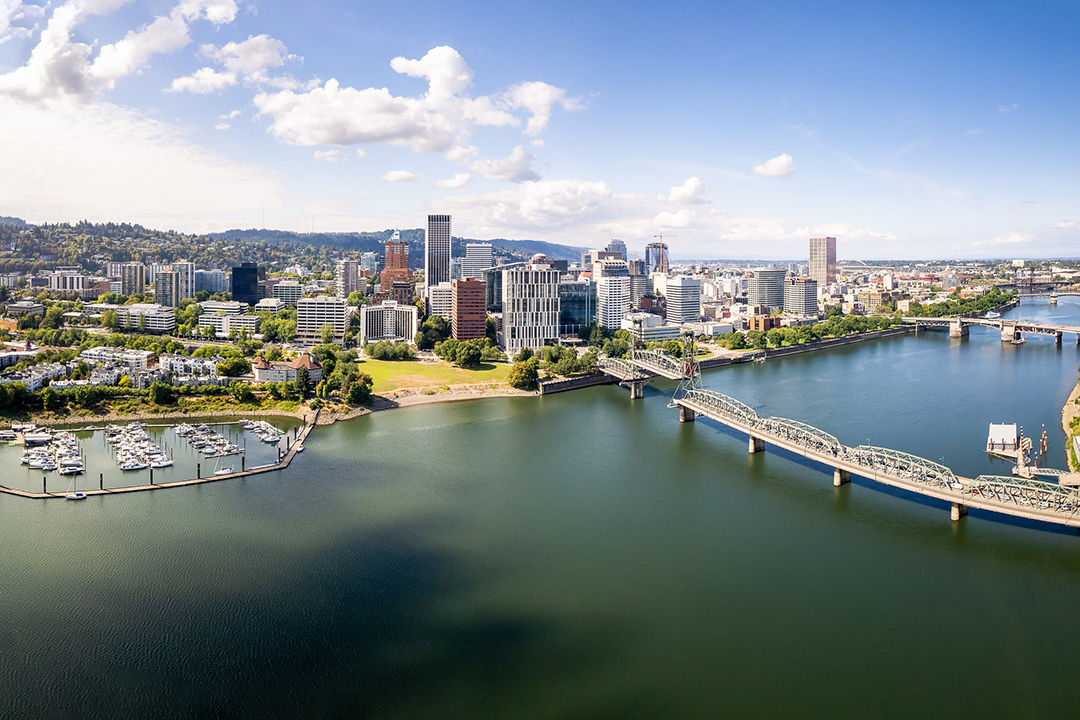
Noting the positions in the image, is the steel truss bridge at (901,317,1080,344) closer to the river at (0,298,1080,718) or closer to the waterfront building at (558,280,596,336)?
the waterfront building at (558,280,596,336)

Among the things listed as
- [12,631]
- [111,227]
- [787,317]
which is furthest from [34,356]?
[111,227]

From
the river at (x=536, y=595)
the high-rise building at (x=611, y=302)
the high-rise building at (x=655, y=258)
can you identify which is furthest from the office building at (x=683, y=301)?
the high-rise building at (x=655, y=258)

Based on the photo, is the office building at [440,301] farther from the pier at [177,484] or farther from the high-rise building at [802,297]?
the high-rise building at [802,297]

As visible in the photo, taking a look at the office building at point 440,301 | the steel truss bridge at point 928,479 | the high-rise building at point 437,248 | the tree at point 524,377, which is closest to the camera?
the steel truss bridge at point 928,479

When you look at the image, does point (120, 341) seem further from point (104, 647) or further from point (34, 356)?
point (104, 647)

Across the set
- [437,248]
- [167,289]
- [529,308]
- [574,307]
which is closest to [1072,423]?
[529,308]

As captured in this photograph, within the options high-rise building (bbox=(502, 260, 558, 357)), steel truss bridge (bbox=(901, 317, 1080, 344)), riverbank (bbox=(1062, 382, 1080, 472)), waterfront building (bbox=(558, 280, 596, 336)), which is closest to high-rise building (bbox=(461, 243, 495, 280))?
waterfront building (bbox=(558, 280, 596, 336))
